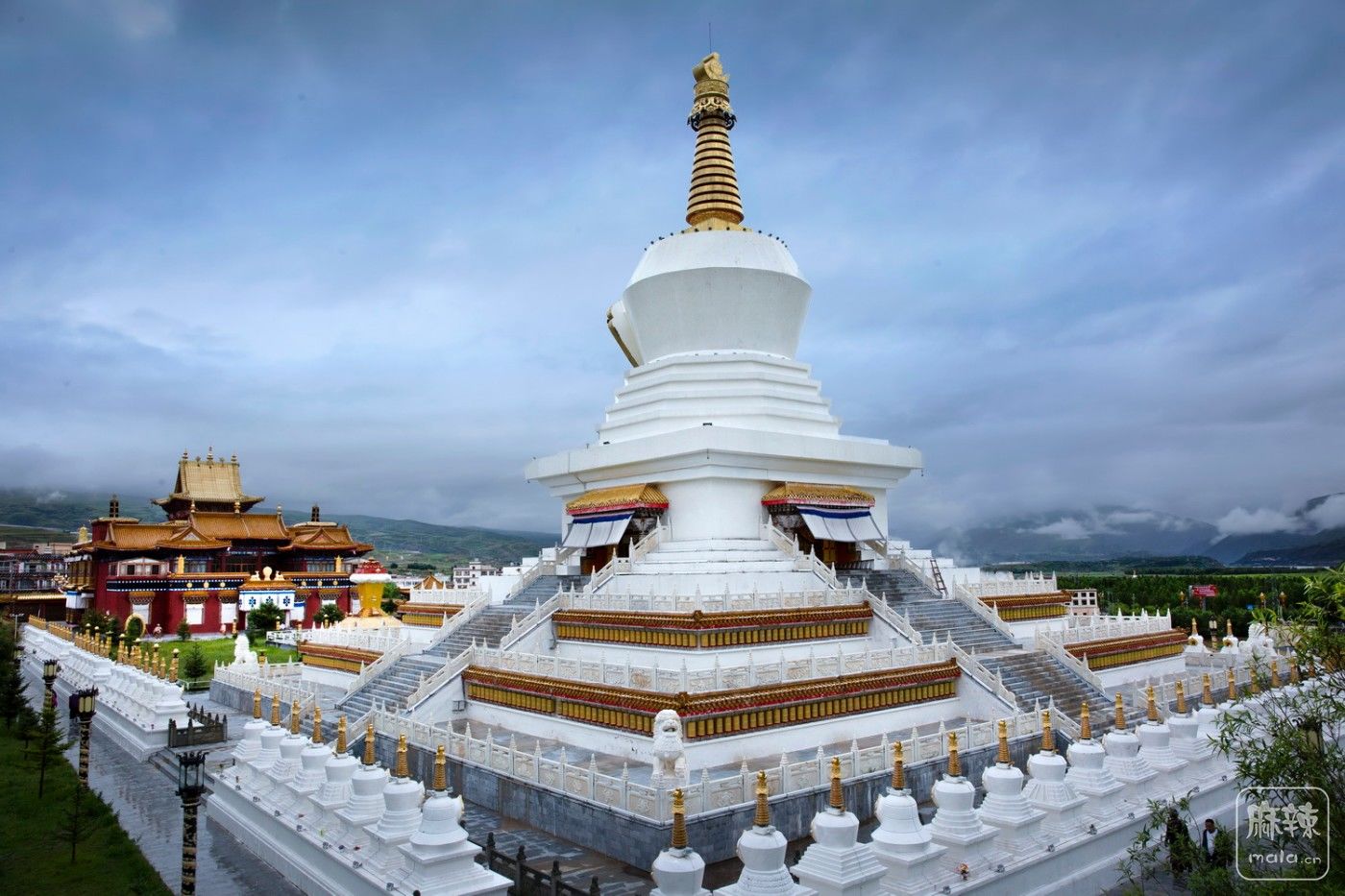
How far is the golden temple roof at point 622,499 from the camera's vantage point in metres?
19.4

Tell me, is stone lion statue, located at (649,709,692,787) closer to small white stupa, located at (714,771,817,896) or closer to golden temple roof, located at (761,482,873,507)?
small white stupa, located at (714,771,817,896)

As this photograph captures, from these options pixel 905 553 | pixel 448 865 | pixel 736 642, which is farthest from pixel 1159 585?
pixel 448 865

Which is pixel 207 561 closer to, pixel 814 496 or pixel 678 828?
pixel 814 496

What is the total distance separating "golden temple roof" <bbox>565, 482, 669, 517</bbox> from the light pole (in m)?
11.2

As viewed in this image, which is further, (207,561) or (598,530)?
(207,561)

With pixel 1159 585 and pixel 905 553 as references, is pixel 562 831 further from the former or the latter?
pixel 1159 585

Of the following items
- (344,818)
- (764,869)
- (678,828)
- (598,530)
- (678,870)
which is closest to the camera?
(764,869)

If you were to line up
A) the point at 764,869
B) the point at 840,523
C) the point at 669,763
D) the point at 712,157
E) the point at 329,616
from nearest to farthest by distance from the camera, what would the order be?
1. the point at 764,869
2. the point at 669,763
3. the point at 840,523
4. the point at 712,157
5. the point at 329,616

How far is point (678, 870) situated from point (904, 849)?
208cm

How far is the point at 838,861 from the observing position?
7.36 m

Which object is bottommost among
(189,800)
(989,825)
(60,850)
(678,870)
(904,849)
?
(60,850)

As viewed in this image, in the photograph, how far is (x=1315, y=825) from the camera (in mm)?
5930

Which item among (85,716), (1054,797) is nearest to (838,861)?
(1054,797)

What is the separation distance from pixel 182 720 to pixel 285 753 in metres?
8.03
